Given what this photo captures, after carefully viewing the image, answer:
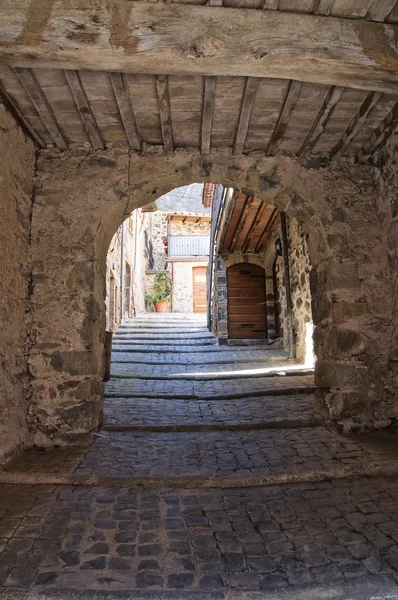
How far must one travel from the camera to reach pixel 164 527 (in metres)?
1.93

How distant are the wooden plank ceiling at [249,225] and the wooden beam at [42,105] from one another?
3695mm

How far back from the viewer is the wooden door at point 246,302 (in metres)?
10.5

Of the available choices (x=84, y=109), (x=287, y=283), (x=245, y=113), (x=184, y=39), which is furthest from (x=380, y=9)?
(x=287, y=283)

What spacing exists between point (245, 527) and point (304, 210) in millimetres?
2661

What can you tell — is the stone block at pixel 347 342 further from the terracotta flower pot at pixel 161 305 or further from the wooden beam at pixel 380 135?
the terracotta flower pot at pixel 161 305

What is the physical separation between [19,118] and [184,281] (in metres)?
18.5

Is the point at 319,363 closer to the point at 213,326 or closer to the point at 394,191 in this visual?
the point at 394,191

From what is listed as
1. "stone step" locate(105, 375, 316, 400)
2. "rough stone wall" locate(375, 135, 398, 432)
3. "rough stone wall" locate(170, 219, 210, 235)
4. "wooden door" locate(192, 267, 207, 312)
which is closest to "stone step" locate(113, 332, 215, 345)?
"stone step" locate(105, 375, 316, 400)

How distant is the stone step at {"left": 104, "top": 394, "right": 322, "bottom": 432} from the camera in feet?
11.1

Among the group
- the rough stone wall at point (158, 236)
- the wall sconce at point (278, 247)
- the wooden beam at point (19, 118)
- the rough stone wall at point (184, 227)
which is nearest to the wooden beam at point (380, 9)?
the wooden beam at point (19, 118)

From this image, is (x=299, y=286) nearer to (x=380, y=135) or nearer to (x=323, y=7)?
(x=380, y=135)

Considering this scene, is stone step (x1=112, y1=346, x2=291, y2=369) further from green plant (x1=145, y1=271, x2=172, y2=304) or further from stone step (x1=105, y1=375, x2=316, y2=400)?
green plant (x1=145, y1=271, x2=172, y2=304)

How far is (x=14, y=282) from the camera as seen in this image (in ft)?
9.48

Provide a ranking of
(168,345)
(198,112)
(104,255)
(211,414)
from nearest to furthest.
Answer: (198,112), (104,255), (211,414), (168,345)
